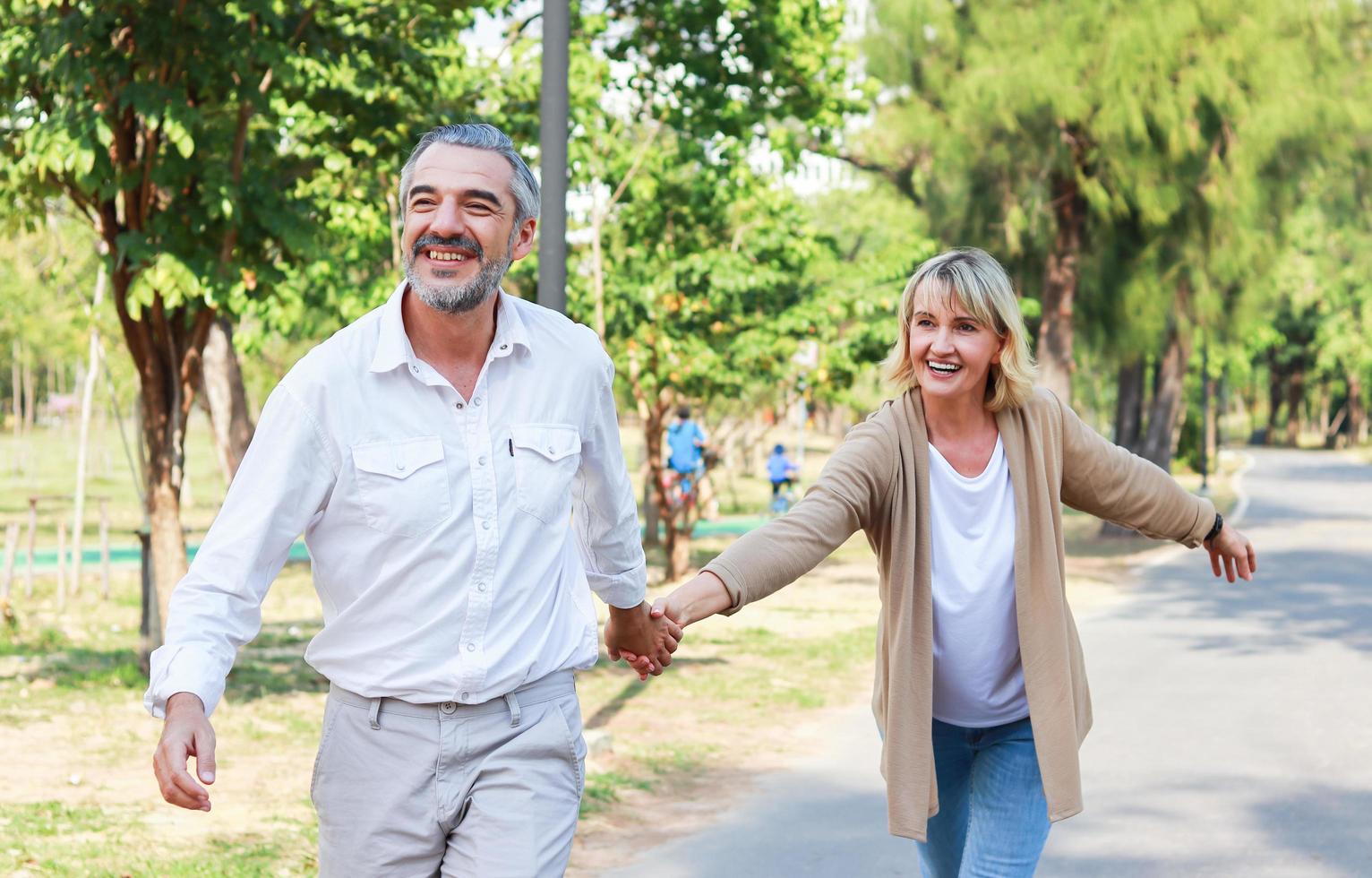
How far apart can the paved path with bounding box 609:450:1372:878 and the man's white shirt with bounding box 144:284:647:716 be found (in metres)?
3.14

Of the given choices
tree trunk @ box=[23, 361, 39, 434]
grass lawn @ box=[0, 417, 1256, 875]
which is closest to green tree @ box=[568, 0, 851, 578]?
grass lawn @ box=[0, 417, 1256, 875]

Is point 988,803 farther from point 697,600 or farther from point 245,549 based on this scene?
point 245,549

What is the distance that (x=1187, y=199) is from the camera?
20953 mm

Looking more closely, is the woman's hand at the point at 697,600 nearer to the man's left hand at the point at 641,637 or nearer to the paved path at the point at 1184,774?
the man's left hand at the point at 641,637

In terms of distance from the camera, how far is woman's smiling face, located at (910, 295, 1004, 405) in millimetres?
3807

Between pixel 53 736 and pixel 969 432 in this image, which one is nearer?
pixel 969 432

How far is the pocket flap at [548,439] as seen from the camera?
324cm

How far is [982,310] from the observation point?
380cm

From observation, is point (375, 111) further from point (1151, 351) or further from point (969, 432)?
point (1151, 351)

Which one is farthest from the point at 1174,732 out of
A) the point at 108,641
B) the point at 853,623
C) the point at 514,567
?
the point at 108,641

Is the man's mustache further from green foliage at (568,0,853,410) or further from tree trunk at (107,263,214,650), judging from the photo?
green foliage at (568,0,853,410)

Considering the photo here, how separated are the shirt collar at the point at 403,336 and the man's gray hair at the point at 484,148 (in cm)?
18

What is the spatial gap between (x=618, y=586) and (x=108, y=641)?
9.92 m

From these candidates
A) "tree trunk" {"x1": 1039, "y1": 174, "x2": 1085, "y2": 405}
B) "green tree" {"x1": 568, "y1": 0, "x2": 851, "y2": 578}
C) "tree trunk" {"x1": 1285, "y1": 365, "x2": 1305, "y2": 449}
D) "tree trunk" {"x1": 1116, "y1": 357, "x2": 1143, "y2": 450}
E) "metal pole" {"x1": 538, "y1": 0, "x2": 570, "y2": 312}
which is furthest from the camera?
"tree trunk" {"x1": 1285, "y1": 365, "x2": 1305, "y2": 449}
